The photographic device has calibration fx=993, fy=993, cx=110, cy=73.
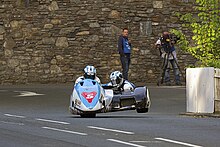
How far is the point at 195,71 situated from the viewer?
2161 centimetres

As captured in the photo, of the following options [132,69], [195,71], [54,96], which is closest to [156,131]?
[195,71]

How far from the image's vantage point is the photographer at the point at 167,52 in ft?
112

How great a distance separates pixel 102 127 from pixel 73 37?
18.5 m

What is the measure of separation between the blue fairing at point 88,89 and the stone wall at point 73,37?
14.5 m

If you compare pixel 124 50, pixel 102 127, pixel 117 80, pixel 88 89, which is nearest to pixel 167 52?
pixel 124 50

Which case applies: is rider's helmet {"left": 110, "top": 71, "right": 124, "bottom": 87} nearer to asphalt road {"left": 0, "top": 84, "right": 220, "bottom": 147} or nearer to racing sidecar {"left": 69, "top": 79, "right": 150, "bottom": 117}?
racing sidecar {"left": 69, "top": 79, "right": 150, "bottom": 117}

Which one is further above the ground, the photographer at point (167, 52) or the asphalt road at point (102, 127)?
the photographer at point (167, 52)

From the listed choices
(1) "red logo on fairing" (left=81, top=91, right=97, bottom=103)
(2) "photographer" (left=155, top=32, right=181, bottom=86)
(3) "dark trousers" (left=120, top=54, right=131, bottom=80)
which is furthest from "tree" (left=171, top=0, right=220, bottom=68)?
(2) "photographer" (left=155, top=32, right=181, bottom=86)

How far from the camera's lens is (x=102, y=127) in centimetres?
1680

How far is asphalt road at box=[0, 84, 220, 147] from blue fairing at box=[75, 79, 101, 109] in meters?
0.33

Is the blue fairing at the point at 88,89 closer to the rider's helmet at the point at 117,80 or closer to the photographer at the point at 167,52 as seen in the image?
the rider's helmet at the point at 117,80

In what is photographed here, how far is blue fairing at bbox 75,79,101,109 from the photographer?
1988 cm

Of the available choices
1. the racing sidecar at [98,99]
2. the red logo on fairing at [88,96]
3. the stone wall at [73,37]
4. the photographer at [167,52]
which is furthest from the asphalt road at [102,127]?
the stone wall at [73,37]

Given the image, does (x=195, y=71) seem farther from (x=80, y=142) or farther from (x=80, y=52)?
(x=80, y=52)
